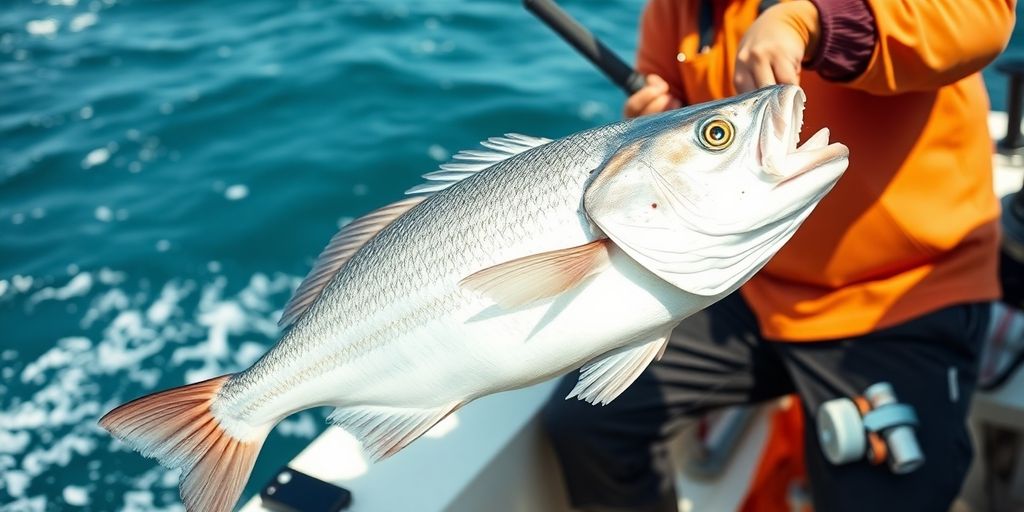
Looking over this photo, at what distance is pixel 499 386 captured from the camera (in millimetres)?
1212

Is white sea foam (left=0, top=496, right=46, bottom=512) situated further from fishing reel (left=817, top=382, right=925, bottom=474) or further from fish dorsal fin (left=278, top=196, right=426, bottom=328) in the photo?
fishing reel (left=817, top=382, right=925, bottom=474)

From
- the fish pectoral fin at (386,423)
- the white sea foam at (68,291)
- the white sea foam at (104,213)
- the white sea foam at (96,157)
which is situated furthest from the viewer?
the white sea foam at (96,157)

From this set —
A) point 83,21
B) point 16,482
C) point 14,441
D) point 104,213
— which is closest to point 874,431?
point 16,482

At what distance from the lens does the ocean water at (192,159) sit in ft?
11.0

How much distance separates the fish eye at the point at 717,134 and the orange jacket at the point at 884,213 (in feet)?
2.65

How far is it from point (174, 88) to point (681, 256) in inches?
198

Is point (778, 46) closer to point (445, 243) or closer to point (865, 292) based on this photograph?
point (445, 243)

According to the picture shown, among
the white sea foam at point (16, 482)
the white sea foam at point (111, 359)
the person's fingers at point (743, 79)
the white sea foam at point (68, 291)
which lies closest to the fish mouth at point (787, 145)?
the person's fingers at point (743, 79)

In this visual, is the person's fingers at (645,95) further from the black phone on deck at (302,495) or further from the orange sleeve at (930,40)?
the black phone on deck at (302,495)

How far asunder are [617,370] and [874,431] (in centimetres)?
93

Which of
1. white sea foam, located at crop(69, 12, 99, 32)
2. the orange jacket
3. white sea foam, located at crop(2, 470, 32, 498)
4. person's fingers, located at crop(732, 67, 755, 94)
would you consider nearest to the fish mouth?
person's fingers, located at crop(732, 67, 755, 94)

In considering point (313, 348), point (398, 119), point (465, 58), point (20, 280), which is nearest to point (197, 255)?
point (20, 280)

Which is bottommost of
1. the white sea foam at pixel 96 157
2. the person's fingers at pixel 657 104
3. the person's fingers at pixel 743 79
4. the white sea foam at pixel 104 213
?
the white sea foam at pixel 104 213

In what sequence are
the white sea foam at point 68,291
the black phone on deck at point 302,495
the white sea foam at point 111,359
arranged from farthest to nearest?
1. the white sea foam at point 68,291
2. the white sea foam at point 111,359
3. the black phone on deck at point 302,495
